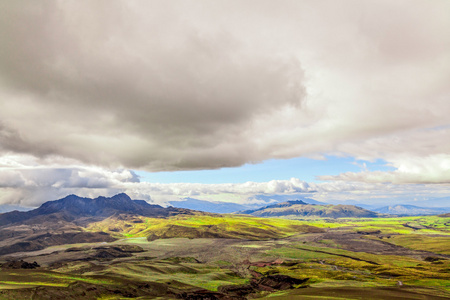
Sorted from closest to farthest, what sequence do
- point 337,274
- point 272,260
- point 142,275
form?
point 142,275 < point 337,274 < point 272,260

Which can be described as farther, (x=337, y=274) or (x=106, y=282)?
(x=337, y=274)

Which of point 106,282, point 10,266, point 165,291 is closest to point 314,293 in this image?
point 165,291

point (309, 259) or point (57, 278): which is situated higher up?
point (57, 278)

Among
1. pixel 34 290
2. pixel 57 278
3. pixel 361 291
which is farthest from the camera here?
pixel 57 278

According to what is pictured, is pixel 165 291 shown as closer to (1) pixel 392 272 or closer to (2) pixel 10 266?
(2) pixel 10 266

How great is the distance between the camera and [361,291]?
274 ft

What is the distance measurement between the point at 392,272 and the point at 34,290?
15811 centimetres

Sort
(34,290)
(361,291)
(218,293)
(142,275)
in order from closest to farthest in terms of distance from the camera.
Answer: (34,290) → (361,291) → (218,293) → (142,275)

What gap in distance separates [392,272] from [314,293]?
81062 millimetres

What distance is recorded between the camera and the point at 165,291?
9775 cm

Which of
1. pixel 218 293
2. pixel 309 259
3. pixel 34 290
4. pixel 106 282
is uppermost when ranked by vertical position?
pixel 34 290

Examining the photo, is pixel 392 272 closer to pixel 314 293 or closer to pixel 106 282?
pixel 314 293

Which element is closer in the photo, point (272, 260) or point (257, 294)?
point (257, 294)

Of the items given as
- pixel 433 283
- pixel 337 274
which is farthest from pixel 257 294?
pixel 433 283
